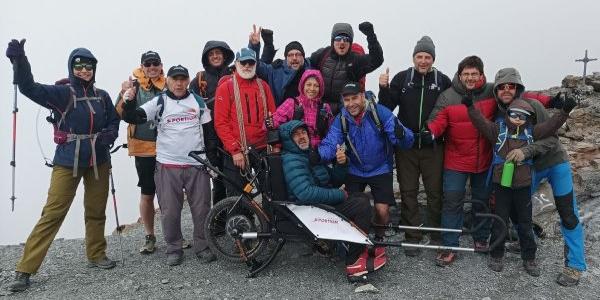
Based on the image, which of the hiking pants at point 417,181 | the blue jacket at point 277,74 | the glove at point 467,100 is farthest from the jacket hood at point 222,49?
the glove at point 467,100

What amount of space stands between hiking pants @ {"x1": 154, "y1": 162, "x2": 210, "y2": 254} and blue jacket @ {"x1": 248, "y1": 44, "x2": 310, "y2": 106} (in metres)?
1.81

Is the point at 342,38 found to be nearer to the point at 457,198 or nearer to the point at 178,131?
the point at 178,131

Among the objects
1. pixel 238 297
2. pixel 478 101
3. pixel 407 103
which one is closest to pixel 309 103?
pixel 407 103

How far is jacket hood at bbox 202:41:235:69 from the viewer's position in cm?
664

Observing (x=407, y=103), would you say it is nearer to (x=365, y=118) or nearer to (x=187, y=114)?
(x=365, y=118)

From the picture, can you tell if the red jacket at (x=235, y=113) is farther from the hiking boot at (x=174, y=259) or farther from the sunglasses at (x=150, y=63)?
the hiking boot at (x=174, y=259)

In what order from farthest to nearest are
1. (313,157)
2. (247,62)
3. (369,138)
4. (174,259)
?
1. (174,259)
2. (247,62)
3. (369,138)
4. (313,157)

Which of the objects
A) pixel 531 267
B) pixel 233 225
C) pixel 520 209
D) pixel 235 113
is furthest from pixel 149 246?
pixel 531 267

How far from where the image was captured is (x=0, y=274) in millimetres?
6273

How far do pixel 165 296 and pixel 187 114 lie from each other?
2594 millimetres

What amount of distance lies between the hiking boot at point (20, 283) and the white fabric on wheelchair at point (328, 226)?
12.8ft

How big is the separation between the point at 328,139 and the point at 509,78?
2635 mm

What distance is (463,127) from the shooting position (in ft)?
19.3

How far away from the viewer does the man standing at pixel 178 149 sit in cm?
591
